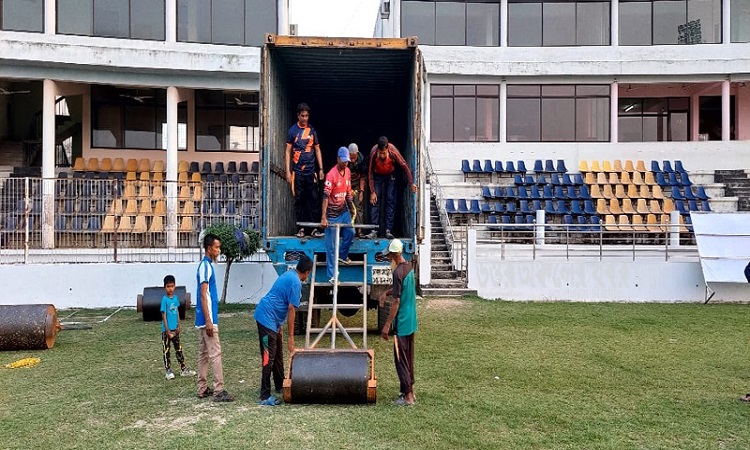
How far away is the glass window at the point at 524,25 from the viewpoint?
23000mm

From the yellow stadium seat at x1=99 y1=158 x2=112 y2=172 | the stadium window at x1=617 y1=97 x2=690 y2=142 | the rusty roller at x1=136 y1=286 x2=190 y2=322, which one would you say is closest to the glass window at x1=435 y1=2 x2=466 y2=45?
the stadium window at x1=617 y1=97 x2=690 y2=142

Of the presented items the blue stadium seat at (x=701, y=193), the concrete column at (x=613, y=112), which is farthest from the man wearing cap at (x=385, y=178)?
the concrete column at (x=613, y=112)

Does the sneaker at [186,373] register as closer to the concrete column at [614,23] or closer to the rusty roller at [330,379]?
the rusty roller at [330,379]

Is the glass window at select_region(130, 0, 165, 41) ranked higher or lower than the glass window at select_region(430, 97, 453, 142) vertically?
higher

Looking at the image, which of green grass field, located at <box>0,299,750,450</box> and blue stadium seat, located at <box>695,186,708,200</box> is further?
blue stadium seat, located at <box>695,186,708,200</box>

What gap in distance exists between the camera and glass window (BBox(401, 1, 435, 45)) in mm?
22891

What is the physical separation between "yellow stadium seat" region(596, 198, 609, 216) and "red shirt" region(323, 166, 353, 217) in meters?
12.6

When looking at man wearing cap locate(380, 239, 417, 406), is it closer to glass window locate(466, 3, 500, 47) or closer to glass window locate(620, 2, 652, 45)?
glass window locate(466, 3, 500, 47)

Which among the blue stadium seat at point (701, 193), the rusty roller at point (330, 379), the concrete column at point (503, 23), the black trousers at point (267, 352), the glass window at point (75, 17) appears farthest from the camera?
the concrete column at point (503, 23)

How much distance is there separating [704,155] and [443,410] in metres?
19.7

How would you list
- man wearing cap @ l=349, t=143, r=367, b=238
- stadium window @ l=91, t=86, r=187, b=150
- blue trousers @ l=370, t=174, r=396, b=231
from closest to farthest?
1. blue trousers @ l=370, t=174, r=396, b=231
2. man wearing cap @ l=349, t=143, r=367, b=238
3. stadium window @ l=91, t=86, r=187, b=150

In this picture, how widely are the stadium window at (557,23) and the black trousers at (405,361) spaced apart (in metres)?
19.3

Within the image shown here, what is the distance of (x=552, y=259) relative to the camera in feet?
46.0

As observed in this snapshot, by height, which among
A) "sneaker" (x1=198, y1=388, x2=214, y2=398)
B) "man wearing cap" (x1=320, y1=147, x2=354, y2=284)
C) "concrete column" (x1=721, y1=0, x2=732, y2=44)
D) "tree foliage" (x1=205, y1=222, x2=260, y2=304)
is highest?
"concrete column" (x1=721, y1=0, x2=732, y2=44)
